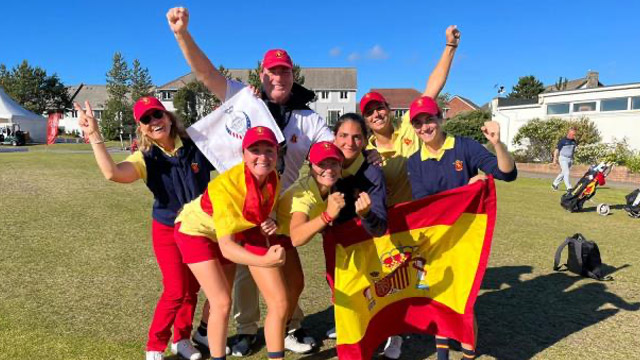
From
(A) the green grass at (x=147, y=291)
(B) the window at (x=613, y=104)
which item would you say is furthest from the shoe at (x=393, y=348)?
(B) the window at (x=613, y=104)

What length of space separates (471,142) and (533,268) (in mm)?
3696

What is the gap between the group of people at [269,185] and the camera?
10.0 ft

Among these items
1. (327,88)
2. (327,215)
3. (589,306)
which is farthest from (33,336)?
(327,88)

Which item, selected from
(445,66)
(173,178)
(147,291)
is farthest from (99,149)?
(445,66)

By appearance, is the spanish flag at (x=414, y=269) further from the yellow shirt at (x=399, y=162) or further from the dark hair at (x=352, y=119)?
the dark hair at (x=352, y=119)

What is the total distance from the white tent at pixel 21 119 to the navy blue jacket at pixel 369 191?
53424 mm

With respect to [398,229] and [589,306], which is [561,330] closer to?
[589,306]

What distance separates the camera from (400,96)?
7738 cm

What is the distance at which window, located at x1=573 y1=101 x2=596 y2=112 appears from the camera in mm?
26734

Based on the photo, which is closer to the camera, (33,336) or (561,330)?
(33,336)

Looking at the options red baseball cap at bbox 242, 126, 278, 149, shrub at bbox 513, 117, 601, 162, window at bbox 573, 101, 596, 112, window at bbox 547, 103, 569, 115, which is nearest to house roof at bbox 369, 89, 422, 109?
window at bbox 547, 103, 569, 115

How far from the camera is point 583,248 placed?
614cm

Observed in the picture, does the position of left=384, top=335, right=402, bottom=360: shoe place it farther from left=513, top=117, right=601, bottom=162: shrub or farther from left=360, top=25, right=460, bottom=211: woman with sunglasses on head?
left=513, top=117, right=601, bottom=162: shrub

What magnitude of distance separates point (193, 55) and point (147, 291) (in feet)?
10.2
